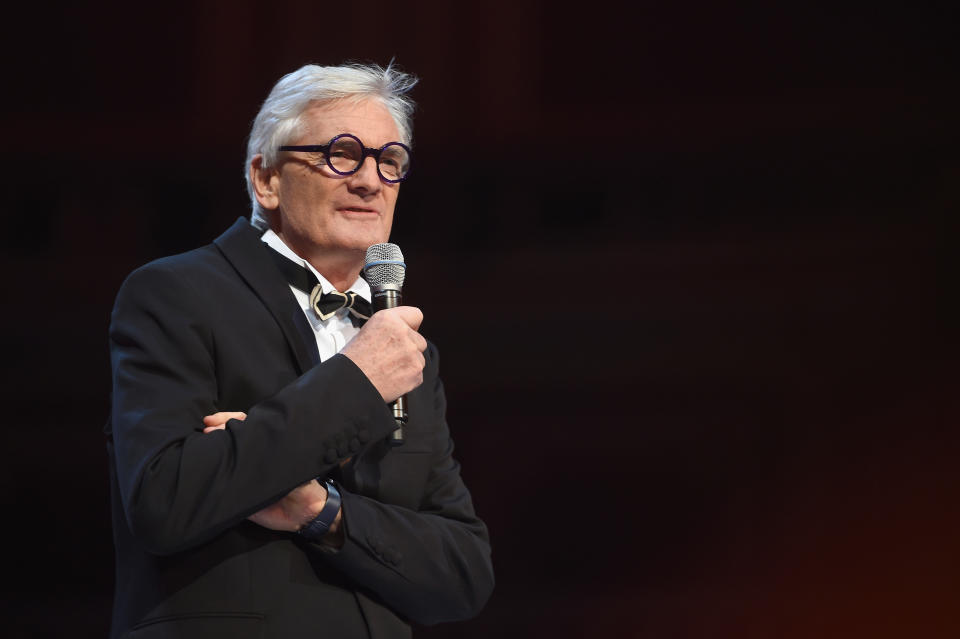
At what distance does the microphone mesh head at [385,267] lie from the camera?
1.66 metres

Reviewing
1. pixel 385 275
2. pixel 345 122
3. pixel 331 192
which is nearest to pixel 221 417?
pixel 385 275

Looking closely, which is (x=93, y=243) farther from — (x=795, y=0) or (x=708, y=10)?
(x=795, y=0)

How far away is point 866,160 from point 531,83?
134 cm

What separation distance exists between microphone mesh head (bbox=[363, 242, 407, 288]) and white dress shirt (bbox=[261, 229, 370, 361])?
4.7 inches

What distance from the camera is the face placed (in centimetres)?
183

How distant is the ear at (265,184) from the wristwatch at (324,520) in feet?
2.11

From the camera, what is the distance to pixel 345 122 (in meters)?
1.85

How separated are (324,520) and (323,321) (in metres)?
0.41

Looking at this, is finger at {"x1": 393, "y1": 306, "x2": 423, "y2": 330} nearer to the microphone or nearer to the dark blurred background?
the microphone

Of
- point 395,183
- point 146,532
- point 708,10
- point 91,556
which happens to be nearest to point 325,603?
point 146,532

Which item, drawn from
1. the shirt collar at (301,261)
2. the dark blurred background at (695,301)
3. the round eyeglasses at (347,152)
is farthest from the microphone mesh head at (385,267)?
the dark blurred background at (695,301)

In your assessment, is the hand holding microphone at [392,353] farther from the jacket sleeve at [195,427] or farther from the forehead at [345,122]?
the forehead at [345,122]

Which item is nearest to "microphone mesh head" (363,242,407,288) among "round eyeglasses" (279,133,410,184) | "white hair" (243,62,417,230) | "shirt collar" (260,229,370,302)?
"shirt collar" (260,229,370,302)

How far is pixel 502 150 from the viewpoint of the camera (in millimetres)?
3523
